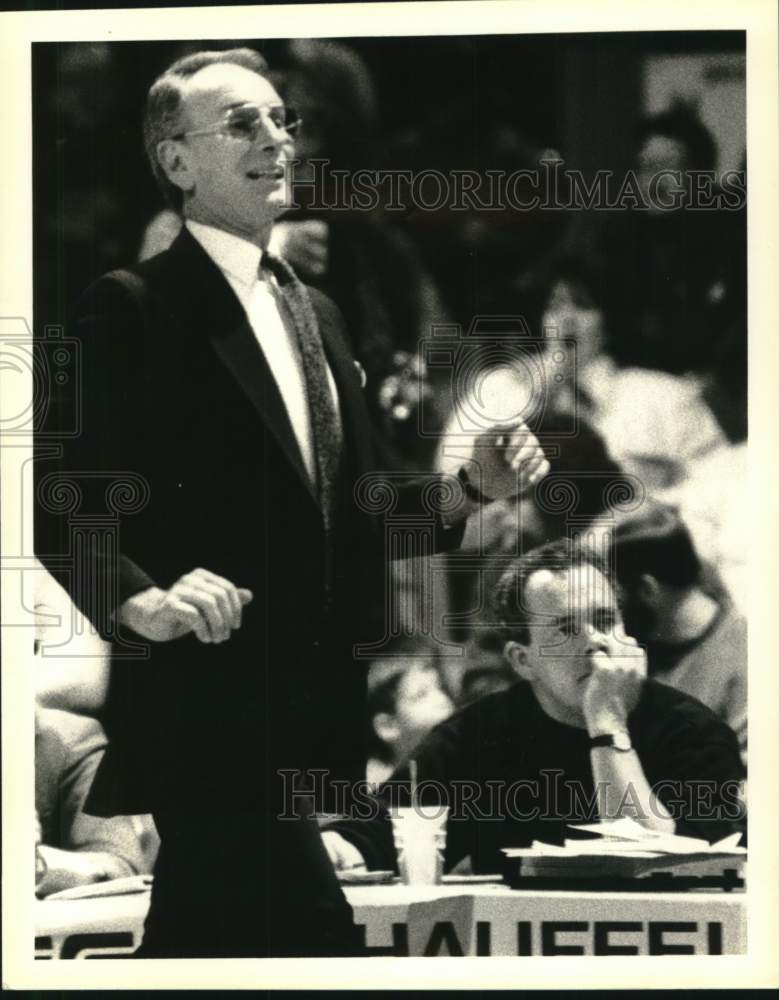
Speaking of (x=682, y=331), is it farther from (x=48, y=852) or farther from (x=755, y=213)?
(x=48, y=852)

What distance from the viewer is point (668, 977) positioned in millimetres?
4133

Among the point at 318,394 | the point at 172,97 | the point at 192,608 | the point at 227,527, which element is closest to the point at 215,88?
the point at 172,97

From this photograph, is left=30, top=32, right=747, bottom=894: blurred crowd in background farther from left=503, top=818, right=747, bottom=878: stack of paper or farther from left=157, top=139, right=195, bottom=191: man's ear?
left=503, top=818, right=747, bottom=878: stack of paper

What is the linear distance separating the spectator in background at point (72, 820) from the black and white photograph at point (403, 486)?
0.01m

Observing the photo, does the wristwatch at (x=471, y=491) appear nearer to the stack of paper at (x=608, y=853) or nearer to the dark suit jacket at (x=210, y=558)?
the dark suit jacket at (x=210, y=558)

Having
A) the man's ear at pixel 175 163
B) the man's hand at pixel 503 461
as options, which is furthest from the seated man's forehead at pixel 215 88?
the man's hand at pixel 503 461

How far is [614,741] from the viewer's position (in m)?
4.10

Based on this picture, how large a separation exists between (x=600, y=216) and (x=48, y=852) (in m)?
2.36

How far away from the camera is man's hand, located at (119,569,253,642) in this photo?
4.06 m

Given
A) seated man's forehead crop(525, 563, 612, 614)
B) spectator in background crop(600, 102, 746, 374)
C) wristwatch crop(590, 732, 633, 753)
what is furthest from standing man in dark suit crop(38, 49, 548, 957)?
wristwatch crop(590, 732, 633, 753)

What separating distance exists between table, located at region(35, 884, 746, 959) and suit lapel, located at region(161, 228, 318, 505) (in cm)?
117

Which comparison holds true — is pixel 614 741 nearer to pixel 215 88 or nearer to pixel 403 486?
pixel 403 486

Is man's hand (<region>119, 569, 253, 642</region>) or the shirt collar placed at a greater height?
the shirt collar

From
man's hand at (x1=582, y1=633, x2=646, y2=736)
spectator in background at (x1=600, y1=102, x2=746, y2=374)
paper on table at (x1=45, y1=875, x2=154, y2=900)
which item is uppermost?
spectator in background at (x1=600, y1=102, x2=746, y2=374)
